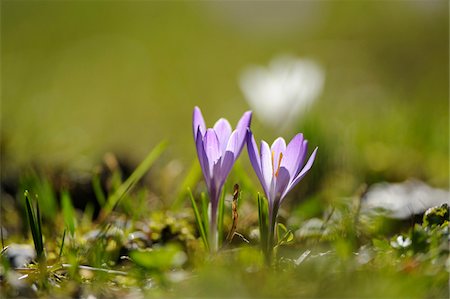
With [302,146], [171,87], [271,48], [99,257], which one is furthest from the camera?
[271,48]

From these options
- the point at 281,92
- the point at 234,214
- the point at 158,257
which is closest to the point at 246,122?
the point at 234,214

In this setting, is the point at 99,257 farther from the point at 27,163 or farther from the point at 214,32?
the point at 214,32

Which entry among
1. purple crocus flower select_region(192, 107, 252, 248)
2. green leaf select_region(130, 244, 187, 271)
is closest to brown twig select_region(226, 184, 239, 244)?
purple crocus flower select_region(192, 107, 252, 248)

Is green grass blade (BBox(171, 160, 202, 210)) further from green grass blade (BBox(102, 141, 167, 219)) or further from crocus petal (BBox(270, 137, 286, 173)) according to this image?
crocus petal (BBox(270, 137, 286, 173))

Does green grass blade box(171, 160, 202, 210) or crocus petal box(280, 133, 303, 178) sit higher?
crocus petal box(280, 133, 303, 178)

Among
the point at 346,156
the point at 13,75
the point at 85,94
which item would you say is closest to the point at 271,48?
the point at 85,94

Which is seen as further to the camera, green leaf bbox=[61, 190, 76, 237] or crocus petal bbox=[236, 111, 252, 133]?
green leaf bbox=[61, 190, 76, 237]

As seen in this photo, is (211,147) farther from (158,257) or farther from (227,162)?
(158,257)
